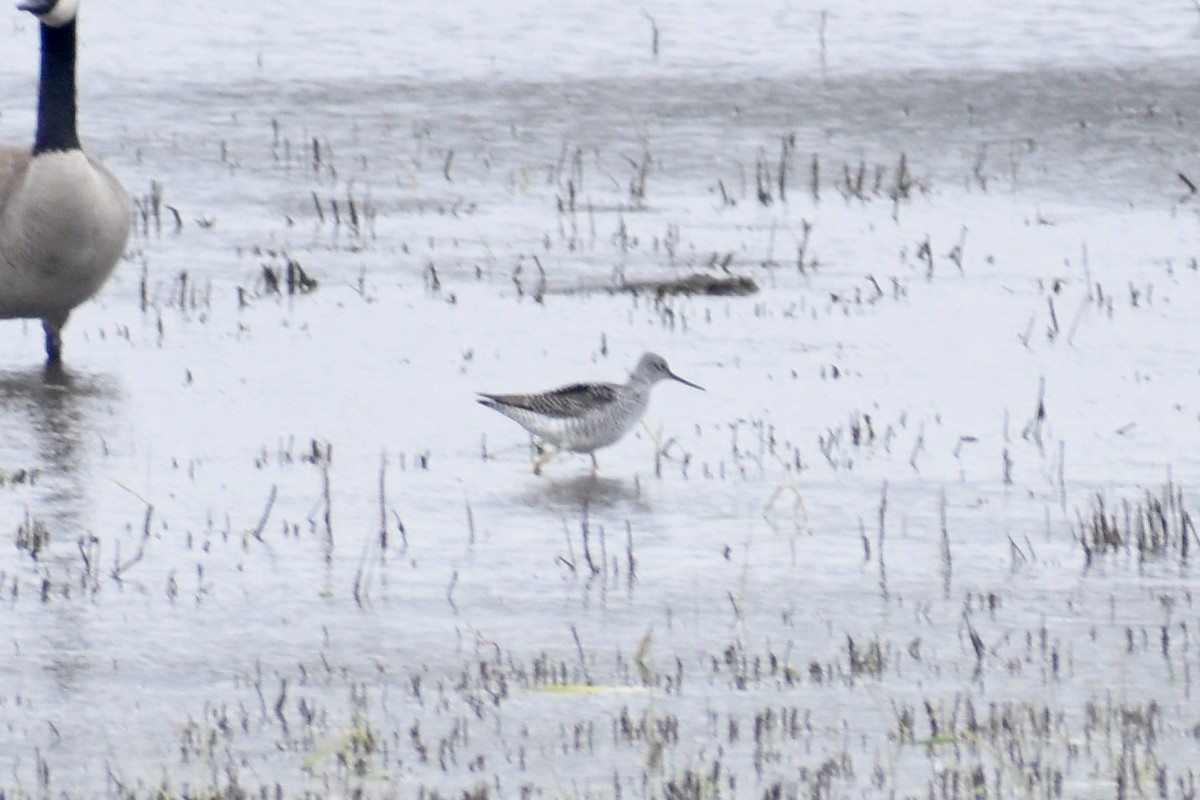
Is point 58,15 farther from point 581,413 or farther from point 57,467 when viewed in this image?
point 581,413

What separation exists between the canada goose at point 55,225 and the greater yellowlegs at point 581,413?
233 cm

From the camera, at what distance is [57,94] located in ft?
34.9

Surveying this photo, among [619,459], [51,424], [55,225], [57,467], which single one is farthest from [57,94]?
[619,459]

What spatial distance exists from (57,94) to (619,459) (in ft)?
10.3

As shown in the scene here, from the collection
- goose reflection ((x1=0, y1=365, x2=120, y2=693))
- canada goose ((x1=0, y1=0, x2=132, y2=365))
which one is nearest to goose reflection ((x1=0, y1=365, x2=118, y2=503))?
goose reflection ((x1=0, y1=365, x2=120, y2=693))

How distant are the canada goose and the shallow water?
0.33m

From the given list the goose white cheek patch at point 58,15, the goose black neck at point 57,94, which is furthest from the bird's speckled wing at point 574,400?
the goose white cheek patch at point 58,15

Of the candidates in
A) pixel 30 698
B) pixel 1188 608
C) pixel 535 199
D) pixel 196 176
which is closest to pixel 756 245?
pixel 535 199

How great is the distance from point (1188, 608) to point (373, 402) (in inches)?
151

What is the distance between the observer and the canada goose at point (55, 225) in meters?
10.3

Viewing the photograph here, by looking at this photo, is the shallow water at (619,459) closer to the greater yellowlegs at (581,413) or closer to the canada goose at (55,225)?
the greater yellowlegs at (581,413)

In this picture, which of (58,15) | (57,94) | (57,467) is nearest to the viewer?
(57,467)

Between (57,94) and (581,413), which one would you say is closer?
(581,413)

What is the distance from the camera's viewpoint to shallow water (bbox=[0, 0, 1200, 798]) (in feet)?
19.3
